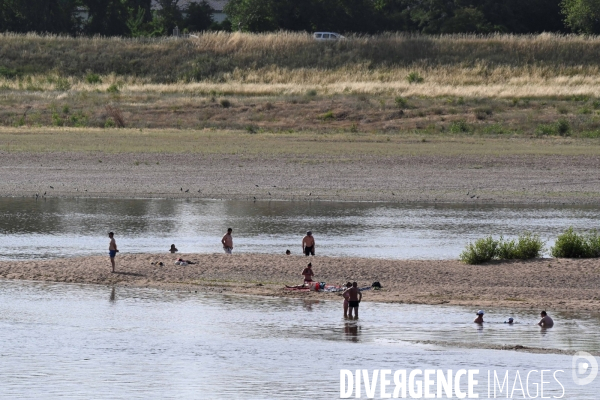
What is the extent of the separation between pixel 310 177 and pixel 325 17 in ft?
151

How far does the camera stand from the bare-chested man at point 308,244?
893 inches

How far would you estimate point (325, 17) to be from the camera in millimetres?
80438

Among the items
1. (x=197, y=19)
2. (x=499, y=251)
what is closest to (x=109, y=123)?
(x=499, y=251)

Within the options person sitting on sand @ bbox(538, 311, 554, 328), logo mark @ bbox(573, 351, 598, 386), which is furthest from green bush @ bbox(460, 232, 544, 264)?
logo mark @ bbox(573, 351, 598, 386)

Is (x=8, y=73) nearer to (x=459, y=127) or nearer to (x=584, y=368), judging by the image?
(x=459, y=127)

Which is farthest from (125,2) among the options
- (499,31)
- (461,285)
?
(461,285)

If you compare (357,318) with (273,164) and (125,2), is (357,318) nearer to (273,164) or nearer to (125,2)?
(273,164)

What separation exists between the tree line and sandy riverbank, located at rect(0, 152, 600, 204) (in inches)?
1615

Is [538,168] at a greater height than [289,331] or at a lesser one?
greater

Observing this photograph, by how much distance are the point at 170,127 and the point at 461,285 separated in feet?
103

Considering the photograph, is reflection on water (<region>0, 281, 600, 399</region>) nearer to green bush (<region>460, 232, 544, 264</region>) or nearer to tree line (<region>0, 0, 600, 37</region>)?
green bush (<region>460, 232, 544, 264</region>)

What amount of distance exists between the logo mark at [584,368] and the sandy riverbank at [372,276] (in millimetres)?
2983

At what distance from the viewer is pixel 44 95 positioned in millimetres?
57375

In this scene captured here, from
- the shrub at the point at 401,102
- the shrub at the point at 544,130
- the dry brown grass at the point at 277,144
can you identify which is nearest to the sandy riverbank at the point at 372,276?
the dry brown grass at the point at 277,144
